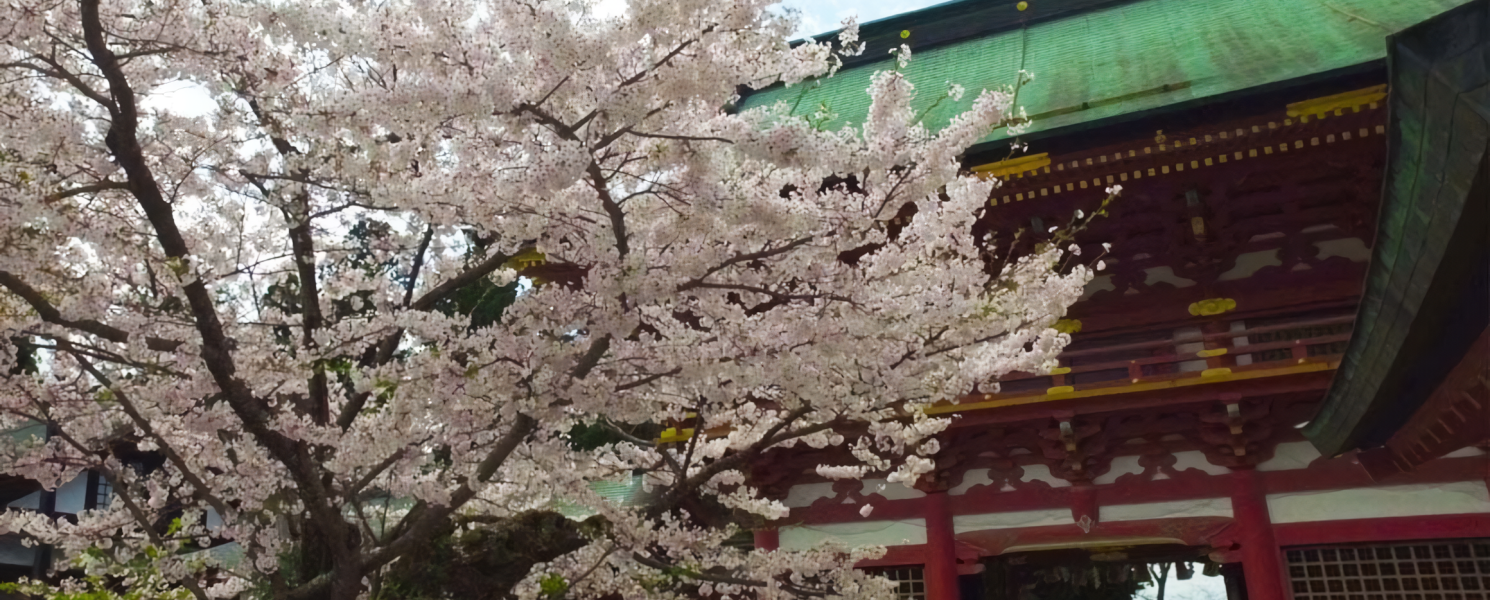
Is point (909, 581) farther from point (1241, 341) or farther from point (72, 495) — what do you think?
point (72, 495)

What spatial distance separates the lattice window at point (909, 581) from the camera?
862 cm

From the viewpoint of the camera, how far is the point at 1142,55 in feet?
34.8

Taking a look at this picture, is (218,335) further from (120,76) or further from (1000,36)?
(1000,36)

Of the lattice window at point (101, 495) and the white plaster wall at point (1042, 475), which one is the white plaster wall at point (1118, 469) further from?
the lattice window at point (101, 495)

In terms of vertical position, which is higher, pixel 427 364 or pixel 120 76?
pixel 120 76

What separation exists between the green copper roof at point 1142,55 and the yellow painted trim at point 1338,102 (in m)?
0.62

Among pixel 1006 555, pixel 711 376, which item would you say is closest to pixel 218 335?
pixel 711 376

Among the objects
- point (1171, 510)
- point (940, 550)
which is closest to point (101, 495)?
point (940, 550)

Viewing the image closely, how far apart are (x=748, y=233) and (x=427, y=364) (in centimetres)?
175

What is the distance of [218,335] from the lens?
4.21m

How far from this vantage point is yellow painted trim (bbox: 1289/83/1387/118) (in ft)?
22.0

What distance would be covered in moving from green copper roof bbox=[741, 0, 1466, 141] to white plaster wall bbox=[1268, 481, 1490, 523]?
3496 mm

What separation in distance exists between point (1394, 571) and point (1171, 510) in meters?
1.69

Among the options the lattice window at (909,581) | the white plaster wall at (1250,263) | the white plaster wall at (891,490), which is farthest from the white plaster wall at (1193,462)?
the lattice window at (909,581)
